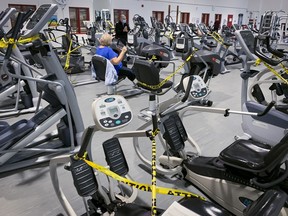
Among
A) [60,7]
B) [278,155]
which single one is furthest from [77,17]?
[278,155]

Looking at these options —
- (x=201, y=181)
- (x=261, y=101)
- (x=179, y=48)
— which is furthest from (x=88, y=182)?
(x=179, y=48)

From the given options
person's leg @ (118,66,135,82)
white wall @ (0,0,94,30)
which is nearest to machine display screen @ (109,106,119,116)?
person's leg @ (118,66,135,82)

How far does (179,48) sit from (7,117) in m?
3.99

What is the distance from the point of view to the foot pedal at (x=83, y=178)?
166cm

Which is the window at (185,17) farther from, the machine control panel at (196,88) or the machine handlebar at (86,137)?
the machine handlebar at (86,137)

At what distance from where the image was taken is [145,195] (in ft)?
7.54

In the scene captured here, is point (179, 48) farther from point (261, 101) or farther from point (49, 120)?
point (49, 120)

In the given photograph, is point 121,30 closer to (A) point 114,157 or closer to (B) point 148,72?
(B) point 148,72

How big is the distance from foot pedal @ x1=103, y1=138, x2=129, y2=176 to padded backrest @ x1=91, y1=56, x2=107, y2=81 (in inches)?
99.1

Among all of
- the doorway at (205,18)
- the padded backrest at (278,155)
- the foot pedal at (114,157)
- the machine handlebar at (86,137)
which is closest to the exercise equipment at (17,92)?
the foot pedal at (114,157)

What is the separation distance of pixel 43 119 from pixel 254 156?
2.12 meters

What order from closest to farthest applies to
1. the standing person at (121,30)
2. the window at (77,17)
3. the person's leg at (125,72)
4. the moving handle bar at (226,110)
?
the moving handle bar at (226,110)
the person's leg at (125,72)
the standing person at (121,30)
the window at (77,17)

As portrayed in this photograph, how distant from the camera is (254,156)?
76.6 inches

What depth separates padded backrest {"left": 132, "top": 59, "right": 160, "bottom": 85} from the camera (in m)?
3.44
